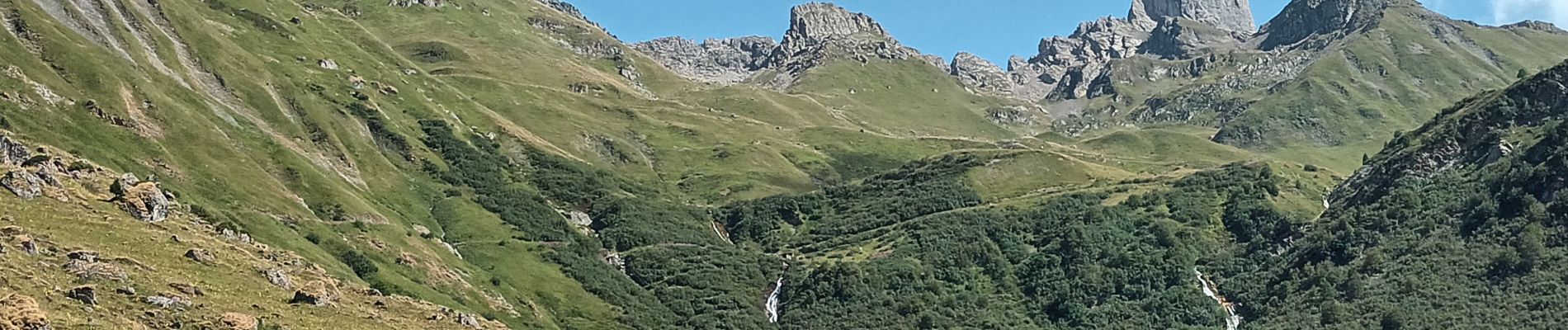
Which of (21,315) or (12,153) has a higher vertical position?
(21,315)

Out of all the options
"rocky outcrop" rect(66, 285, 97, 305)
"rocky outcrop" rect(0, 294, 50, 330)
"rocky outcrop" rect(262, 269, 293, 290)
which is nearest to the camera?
"rocky outcrop" rect(0, 294, 50, 330)

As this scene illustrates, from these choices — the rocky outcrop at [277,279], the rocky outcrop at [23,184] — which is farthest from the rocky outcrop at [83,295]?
the rocky outcrop at [23,184]

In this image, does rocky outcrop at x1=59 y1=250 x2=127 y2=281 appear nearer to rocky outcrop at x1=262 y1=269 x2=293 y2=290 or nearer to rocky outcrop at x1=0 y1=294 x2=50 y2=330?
rocky outcrop at x1=0 y1=294 x2=50 y2=330

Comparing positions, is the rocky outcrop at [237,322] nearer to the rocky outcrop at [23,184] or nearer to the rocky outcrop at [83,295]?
the rocky outcrop at [83,295]

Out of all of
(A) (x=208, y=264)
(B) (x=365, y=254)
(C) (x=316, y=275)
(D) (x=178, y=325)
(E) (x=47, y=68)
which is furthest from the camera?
(E) (x=47, y=68)

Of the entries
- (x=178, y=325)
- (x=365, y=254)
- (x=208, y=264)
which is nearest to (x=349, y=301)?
(x=208, y=264)

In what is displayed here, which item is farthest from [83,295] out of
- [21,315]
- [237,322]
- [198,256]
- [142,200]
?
[142,200]

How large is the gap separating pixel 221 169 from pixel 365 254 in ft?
91.3

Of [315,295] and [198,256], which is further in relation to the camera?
[198,256]

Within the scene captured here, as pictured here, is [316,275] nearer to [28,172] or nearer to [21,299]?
[28,172]

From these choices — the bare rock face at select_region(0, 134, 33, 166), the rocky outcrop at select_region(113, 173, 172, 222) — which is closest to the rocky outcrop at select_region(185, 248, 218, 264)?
the rocky outcrop at select_region(113, 173, 172, 222)

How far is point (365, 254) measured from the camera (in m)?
181

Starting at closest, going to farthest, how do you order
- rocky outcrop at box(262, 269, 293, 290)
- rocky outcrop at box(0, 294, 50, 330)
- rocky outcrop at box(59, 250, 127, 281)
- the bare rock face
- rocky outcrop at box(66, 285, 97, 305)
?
rocky outcrop at box(0, 294, 50, 330) < rocky outcrop at box(66, 285, 97, 305) < rocky outcrop at box(59, 250, 127, 281) < rocky outcrop at box(262, 269, 293, 290) < the bare rock face

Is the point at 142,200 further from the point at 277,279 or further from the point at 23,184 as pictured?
the point at 277,279
